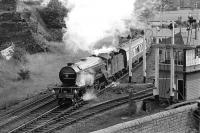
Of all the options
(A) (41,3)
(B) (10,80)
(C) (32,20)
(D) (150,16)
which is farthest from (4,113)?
(D) (150,16)

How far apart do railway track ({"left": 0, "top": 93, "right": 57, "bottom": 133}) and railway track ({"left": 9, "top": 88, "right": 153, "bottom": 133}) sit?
32.5 inches

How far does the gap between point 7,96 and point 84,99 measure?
16.1ft

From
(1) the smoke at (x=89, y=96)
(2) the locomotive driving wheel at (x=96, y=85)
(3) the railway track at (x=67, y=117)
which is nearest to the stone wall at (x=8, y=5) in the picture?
(2) the locomotive driving wheel at (x=96, y=85)

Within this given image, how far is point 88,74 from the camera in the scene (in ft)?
76.4

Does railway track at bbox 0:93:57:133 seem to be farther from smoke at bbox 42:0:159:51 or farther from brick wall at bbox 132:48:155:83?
smoke at bbox 42:0:159:51

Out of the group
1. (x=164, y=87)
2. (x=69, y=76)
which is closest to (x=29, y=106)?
(x=69, y=76)

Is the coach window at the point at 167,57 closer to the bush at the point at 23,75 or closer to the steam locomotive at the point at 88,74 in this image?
the steam locomotive at the point at 88,74

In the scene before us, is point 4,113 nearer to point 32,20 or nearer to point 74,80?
point 74,80

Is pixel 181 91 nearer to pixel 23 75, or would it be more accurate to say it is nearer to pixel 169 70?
pixel 169 70

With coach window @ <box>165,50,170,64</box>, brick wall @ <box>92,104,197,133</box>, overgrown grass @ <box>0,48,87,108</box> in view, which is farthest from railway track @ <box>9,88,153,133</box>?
overgrown grass @ <box>0,48,87,108</box>

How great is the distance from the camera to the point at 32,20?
37.4 meters

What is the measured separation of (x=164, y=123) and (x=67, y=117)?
4.87 meters

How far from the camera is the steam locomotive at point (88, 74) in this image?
22203 millimetres

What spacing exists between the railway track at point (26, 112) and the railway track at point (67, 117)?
0.83 m
